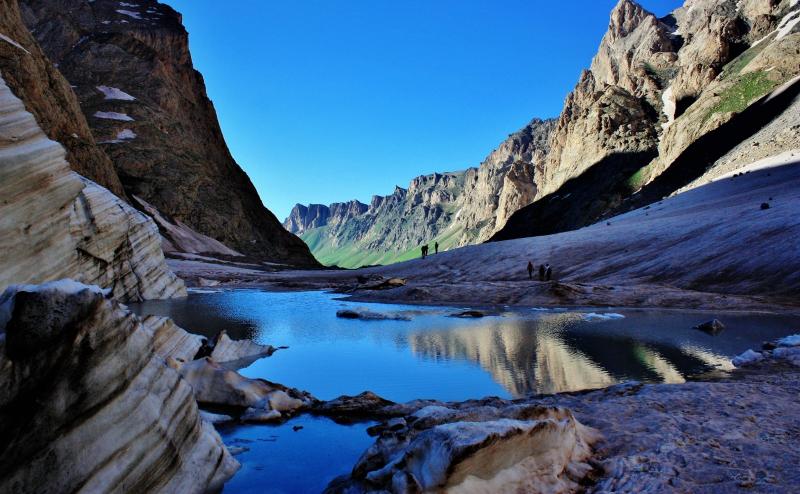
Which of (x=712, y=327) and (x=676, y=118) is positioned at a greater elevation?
(x=676, y=118)

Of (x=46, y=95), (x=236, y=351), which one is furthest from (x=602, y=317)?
(x=46, y=95)

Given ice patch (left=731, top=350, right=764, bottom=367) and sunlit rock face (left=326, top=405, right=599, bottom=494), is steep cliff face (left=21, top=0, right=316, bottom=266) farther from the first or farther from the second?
sunlit rock face (left=326, top=405, right=599, bottom=494)

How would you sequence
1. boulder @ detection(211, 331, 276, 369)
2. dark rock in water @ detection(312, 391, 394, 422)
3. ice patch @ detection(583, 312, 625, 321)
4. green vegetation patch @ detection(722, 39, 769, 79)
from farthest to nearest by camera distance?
green vegetation patch @ detection(722, 39, 769, 79) < ice patch @ detection(583, 312, 625, 321) < boulder @ detection(211, 331, 276, 369) < dark rock in water @ detection(312, 391, 394, 422)

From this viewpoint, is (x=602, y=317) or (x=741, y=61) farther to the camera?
(x=741, y=61)

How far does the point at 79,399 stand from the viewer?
4.83m

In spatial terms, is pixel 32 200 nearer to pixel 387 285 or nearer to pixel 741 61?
pixel 387 285

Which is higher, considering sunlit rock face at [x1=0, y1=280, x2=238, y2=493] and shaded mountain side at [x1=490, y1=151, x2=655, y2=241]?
shaded mountain side at [x1=490, y1=151, x2=655, y2=241]

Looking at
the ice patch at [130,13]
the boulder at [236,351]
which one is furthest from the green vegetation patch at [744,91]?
the ice patch at [130,13]

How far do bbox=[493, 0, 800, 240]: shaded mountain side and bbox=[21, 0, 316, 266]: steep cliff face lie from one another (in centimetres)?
6536

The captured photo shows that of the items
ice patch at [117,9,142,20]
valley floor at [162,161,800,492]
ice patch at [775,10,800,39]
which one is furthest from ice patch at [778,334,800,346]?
ice patch at [117,9,142,20]

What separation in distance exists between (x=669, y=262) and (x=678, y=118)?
85.2m

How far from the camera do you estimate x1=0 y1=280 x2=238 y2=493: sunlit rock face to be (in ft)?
14.7

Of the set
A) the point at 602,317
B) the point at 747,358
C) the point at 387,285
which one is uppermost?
the point at 387,285

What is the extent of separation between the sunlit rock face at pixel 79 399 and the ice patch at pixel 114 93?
107 meters
